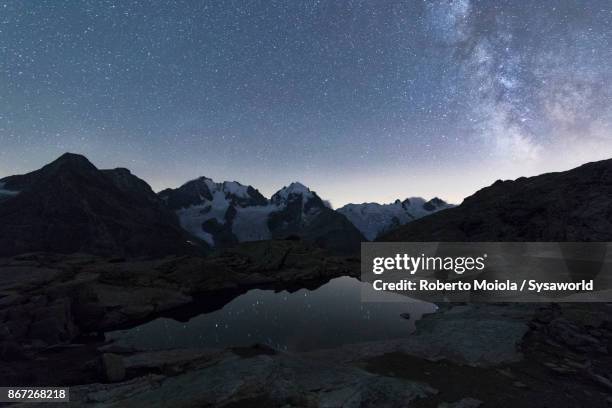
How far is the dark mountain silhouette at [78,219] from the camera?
342ft

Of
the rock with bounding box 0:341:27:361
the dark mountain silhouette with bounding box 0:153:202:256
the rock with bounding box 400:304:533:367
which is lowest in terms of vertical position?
the rock with bounding box 0:341:27:361

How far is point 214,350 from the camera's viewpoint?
2227 centimetres

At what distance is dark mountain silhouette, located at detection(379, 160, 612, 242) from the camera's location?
5603 centimetres

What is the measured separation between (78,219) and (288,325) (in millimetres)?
112958

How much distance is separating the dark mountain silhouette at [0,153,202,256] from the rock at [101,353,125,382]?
4098 inches

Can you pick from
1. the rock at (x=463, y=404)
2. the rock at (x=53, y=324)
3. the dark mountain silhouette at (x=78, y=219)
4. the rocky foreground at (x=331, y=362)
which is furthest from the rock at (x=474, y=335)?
the dark mountain silhouette at (x=78, y=219)

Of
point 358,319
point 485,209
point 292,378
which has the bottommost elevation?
point 358,319

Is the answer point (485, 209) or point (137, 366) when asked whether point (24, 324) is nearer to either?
point (137, 366)

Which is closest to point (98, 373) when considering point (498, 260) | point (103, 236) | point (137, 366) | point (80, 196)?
point (137, 366)

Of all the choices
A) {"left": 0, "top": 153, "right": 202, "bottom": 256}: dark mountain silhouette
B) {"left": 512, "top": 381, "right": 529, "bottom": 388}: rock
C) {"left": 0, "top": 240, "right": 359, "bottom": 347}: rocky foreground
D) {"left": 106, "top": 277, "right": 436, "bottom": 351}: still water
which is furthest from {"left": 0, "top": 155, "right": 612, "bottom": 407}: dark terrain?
{"left": 0, "top": 153, "right": 202, "bottom": 256}: dark mountain silhouette

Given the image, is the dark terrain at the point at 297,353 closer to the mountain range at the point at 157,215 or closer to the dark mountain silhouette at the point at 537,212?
the dark mountain silhouette at the point at 537,212

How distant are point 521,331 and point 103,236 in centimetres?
12615

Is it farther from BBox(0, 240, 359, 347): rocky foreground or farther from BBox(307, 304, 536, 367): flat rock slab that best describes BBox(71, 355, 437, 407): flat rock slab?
BBox(0, 240, 359, 347): rocky foreground

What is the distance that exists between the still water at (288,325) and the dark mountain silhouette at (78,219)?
298ft
